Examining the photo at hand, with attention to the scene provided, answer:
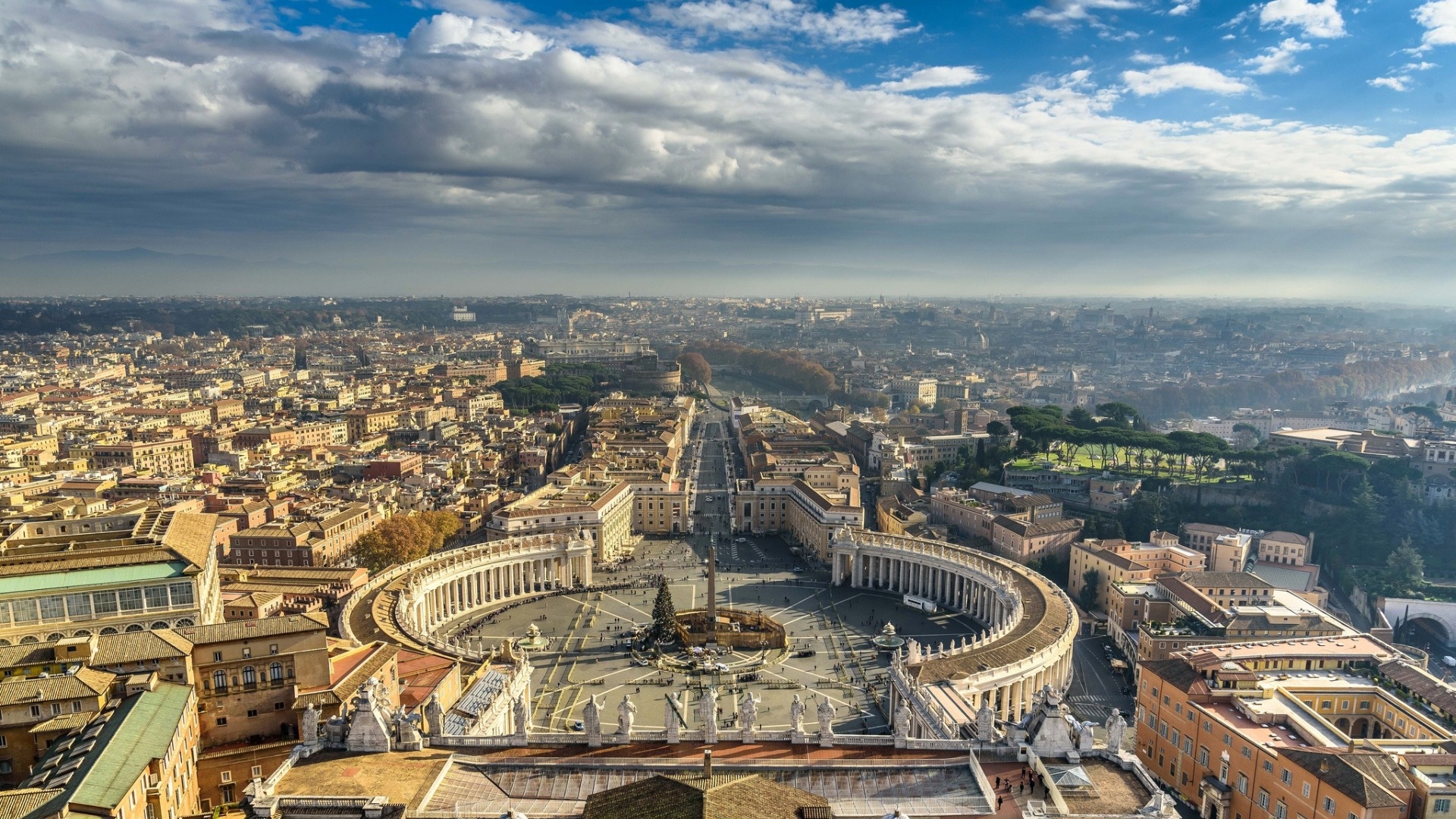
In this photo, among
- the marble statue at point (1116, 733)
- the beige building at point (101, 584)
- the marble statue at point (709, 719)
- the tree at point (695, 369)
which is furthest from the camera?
the tree at point (695, 369)

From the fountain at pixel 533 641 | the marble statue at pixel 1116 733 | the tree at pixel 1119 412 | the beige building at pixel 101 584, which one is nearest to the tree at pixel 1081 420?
the tree at pixel 1119 412

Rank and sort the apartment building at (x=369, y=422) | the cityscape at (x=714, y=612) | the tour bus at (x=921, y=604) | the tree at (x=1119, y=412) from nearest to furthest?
the cityscape at (x=714, y=612), the tour bus at (x=921, y=604), the tree at (x=1119, y=412), the apartment building at (x=369, y=422)

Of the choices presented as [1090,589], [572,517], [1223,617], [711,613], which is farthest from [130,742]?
[1090,589]

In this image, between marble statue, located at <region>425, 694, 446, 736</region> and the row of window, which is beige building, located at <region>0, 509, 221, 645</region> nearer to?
the row of window

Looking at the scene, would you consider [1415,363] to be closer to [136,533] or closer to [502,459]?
[502,459]

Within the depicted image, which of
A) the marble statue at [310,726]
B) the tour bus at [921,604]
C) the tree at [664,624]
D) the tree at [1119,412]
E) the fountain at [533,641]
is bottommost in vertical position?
the tour bus at [921,604]

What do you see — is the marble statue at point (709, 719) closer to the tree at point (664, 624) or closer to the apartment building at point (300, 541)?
the tree at point (664, 624)

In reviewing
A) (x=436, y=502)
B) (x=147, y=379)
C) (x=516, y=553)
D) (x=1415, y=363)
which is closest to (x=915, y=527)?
(x=516, y=553)
